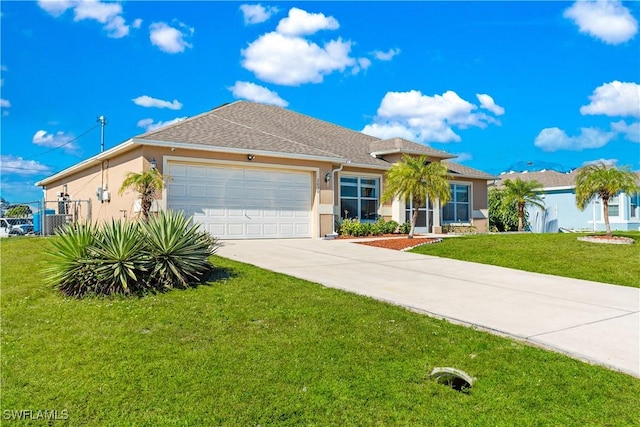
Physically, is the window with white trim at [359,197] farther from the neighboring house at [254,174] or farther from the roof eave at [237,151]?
the roof eave at [237,151]

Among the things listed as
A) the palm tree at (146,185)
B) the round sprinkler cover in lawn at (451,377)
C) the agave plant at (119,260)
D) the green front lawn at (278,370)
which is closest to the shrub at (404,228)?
the palm tree at (146,185)

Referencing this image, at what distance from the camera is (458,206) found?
23.5m

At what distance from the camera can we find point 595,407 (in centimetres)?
355

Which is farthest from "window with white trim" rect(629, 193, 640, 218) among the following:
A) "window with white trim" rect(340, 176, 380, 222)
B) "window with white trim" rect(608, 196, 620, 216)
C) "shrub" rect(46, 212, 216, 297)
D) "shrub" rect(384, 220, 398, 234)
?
"shrub" rect(46, 212, 216, 297)

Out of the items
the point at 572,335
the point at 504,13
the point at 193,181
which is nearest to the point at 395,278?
the point at 572,335

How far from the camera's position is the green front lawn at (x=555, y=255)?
9.82m

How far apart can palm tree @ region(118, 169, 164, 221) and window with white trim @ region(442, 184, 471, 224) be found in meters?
15.1

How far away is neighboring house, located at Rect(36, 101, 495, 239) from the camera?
14.5 m

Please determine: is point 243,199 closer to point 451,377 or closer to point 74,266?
point 74,266

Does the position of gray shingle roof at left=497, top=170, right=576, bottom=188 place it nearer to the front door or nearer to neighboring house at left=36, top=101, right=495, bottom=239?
the front door

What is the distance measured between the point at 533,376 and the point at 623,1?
14.7 metres

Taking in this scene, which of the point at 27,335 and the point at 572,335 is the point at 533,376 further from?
the point at 27,335

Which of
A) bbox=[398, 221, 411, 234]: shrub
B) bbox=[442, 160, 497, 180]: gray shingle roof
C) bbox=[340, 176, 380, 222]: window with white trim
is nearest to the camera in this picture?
bbox=[340, 176, 380, 222]: window with white trim

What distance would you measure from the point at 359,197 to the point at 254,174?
5572 mm
